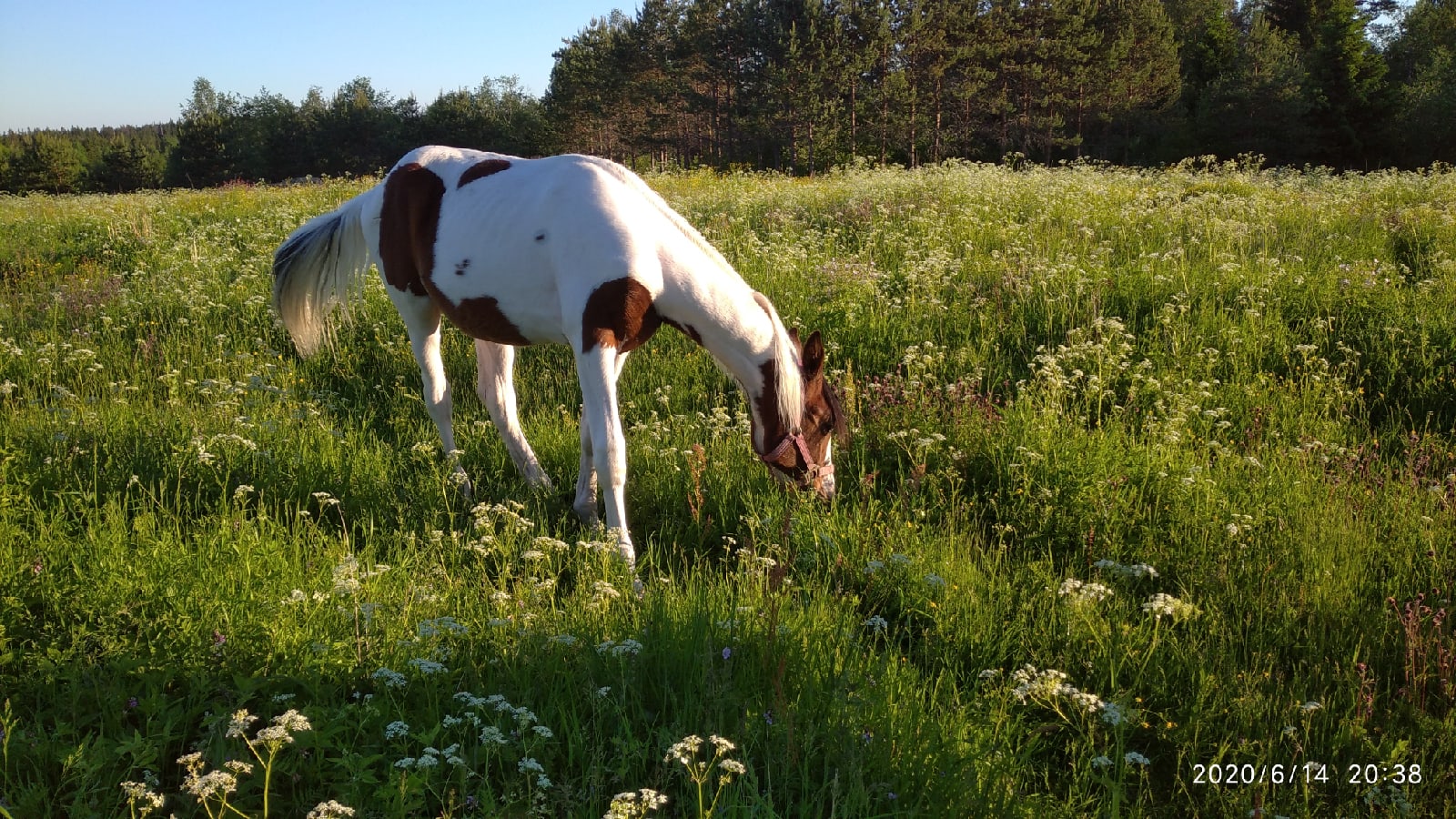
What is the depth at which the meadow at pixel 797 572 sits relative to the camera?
7.50ft

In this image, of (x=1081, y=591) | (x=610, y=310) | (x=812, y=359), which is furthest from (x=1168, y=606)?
(x=610, y=310)

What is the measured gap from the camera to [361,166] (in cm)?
7906

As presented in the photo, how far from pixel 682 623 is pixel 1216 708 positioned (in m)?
1.76

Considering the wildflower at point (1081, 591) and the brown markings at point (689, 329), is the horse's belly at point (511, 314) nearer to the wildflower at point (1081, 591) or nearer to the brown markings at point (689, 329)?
the brown markings at point (689, 329)

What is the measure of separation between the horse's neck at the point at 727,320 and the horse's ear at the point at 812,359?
0.57 feet

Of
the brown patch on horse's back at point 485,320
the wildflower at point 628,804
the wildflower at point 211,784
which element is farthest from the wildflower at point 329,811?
the brown patch on horse's back at point 485,320

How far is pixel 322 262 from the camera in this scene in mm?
6141

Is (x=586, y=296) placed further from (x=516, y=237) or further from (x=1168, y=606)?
(x=1168, y=606)

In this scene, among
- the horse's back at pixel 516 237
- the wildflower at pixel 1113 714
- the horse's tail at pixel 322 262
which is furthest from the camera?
the horse's tail at pixel 322 262

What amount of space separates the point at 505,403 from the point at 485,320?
712 millimetres

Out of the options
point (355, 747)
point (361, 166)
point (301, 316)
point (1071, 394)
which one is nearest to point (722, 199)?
point (301, 316)

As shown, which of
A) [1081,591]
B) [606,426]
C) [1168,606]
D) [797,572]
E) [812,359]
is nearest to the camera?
[1168,606]

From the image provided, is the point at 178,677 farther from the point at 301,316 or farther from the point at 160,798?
the point at 301,316

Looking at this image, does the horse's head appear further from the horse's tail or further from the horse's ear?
the horse's tail
